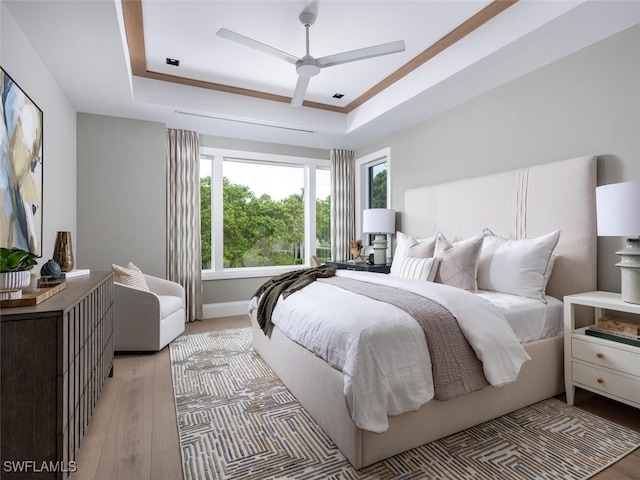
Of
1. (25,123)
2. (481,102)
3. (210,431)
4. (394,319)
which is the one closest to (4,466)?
(210,431)

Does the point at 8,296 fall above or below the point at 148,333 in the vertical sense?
above

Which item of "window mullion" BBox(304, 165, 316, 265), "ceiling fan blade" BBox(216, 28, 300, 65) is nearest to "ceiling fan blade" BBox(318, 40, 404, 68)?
"ceiling fan blade" BBox(216, 28, 300, 65)

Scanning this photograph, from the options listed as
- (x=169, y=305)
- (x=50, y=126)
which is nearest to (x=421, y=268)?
(x=169, y=305)

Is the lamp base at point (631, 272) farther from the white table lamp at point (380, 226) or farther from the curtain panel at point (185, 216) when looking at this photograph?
the curtain panel at point (185, 216)

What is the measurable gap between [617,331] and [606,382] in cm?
31

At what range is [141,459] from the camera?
1759 millimetres

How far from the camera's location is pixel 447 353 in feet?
5.88

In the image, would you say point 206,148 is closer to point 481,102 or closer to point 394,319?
point 481,102

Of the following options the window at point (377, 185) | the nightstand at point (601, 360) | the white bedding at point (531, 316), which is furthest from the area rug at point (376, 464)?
the window at point (377, 185)

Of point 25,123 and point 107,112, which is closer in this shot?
point 25,123

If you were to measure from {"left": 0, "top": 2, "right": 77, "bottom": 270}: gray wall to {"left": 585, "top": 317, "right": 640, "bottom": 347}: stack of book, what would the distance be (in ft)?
12.7

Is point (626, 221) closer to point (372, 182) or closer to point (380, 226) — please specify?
point (380, 226)

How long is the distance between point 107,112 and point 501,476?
4645mm

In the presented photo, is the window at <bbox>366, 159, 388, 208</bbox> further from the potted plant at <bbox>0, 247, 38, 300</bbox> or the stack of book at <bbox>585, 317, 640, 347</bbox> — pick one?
the potted plant at <bbox>0, 247, 38, 300</bbox>
